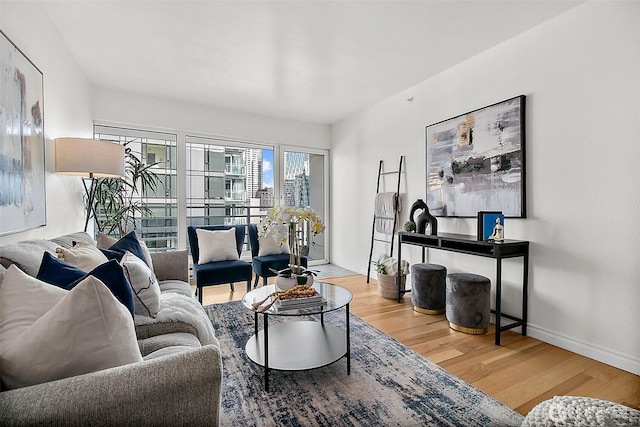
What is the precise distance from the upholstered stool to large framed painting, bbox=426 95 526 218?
69.9 inches

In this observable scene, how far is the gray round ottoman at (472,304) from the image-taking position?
256 cm

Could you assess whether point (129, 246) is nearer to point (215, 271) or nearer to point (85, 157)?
point (85, 157)

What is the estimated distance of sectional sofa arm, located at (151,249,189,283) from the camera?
2.68 meters

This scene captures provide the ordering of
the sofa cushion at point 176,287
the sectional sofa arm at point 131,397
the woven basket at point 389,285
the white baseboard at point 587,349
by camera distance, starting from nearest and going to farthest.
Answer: the sectional sofa arm at point 131,397, the white baseboard at point 587,349, the sofa cushion at point 176,287, the woven basket at point 389,285

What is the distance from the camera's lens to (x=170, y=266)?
2717 mm

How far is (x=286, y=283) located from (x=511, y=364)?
1657 mm

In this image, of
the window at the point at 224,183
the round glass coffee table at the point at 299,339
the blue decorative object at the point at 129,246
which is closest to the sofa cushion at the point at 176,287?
the blue decorative object at the point at 129,246

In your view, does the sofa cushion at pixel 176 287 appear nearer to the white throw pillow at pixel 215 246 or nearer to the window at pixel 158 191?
the white throw pillow at pixel 215 246

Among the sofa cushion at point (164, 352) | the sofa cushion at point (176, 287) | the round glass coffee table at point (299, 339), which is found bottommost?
the round glass coffee table at point (299, 339)

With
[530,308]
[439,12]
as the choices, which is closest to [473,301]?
[530,308]

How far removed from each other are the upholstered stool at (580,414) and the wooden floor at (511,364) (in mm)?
623

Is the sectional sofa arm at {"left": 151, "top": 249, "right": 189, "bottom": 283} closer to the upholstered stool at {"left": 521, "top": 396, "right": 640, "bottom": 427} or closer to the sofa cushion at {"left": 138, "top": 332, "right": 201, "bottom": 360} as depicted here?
the sofa cushion at {"left": 138, "top": 332, "right": 201, "bottom": 360}

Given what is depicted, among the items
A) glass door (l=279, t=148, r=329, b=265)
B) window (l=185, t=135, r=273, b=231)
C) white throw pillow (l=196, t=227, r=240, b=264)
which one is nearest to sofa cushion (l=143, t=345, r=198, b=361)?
white throw pillow (l=196, t=227, r=240, b=264)

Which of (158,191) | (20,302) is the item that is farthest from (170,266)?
(158,191)
